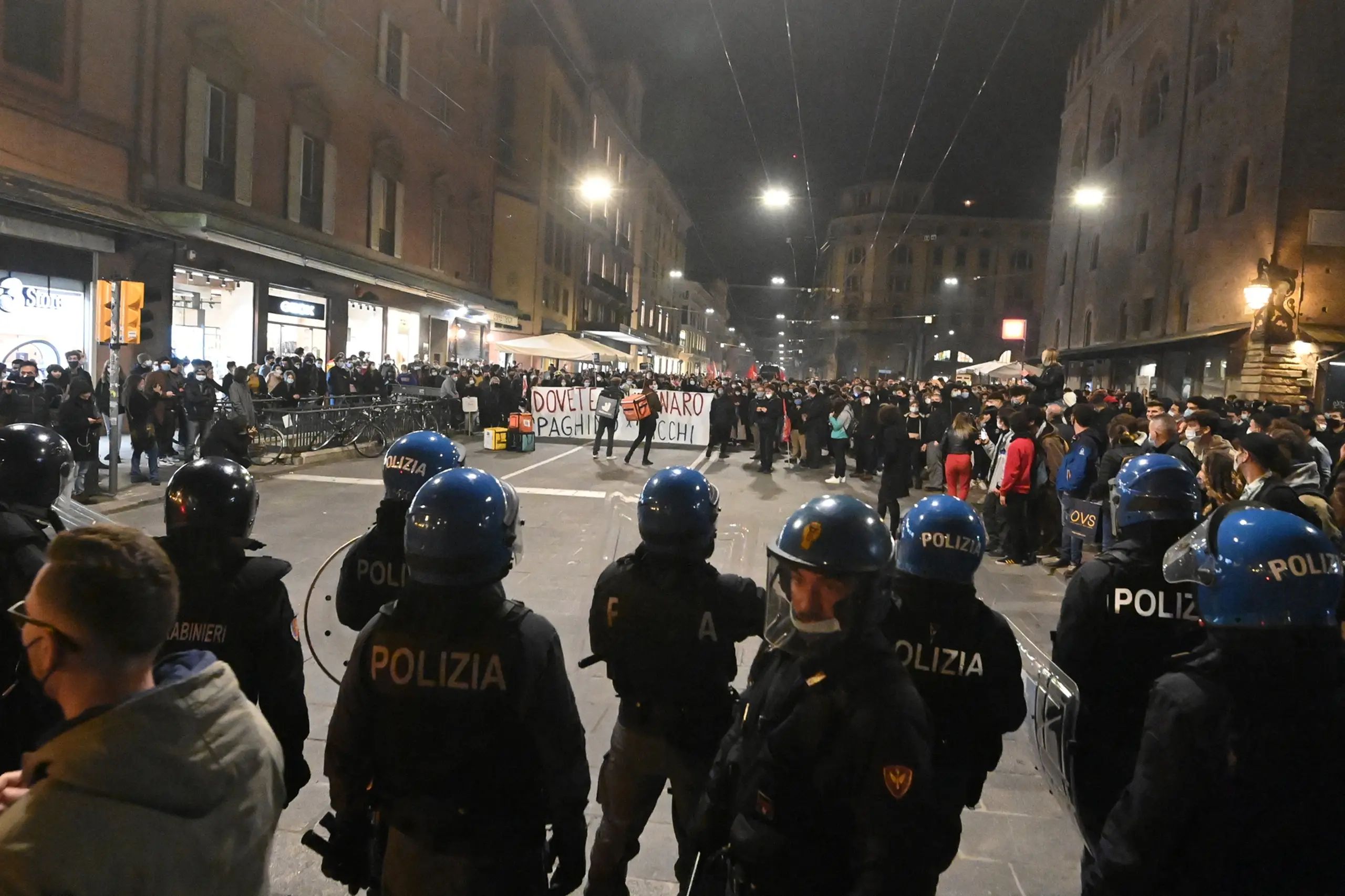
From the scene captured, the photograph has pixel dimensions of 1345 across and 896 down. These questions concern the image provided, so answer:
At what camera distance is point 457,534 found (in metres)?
2.48

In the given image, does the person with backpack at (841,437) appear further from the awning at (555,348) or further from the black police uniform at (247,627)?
the black police uniform at (247,627)

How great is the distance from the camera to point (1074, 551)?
9648 mm

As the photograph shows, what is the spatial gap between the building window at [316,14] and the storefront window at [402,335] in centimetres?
842

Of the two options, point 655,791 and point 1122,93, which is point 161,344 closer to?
point 655,791

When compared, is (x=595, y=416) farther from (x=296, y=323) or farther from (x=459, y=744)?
(x=459, y=744)

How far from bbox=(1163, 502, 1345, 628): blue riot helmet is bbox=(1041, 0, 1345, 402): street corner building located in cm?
2292

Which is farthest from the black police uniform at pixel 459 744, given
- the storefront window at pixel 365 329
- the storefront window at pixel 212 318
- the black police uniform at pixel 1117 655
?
the storefront window at pixel 365 329

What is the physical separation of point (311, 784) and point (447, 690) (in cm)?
265

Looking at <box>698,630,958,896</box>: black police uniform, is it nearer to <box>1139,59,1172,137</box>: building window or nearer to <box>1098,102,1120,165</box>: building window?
<box>1139,59,1172,137</box>: building window

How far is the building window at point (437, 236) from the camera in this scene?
3259 cm

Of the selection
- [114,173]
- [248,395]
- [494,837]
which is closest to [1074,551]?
[494,837]

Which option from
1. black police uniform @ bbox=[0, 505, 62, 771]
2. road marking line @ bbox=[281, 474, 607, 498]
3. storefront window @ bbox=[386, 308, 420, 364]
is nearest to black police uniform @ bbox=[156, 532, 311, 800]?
black police uniform @ bbox=[0, 505, 62, 771]

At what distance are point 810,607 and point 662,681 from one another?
1010mm

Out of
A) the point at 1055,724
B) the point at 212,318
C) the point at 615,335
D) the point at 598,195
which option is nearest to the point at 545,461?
the point at 212,318
